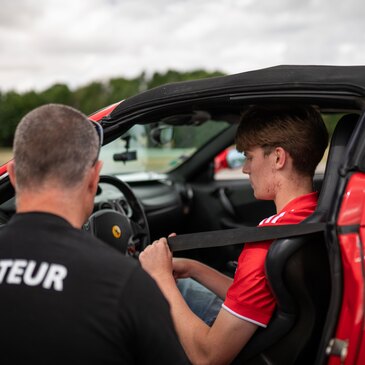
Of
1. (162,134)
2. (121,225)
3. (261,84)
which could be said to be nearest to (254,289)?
(261,84)

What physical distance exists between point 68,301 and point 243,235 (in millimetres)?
800

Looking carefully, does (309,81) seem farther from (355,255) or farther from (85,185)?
(85,185)

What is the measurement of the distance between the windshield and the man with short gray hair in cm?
166

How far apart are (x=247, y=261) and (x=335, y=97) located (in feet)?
2.11

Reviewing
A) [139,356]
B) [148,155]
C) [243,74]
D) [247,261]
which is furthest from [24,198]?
[148,155]

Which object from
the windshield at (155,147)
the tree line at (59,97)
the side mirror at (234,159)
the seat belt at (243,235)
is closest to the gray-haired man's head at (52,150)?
the seat belt at (243,235)

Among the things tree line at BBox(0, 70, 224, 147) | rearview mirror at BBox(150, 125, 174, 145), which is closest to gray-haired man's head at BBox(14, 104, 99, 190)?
rearview mirror at BBox(150, 125, 174, 145)

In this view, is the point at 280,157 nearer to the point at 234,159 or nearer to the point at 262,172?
the point at 262,172

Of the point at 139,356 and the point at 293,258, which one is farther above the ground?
the point at 293,258

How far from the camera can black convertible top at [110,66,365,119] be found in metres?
1.67

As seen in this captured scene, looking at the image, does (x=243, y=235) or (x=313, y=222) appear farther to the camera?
(x=243, y=235)

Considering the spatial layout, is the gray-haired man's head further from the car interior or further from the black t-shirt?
the car interior

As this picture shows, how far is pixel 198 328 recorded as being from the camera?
182cm

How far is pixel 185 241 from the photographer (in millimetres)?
1975
